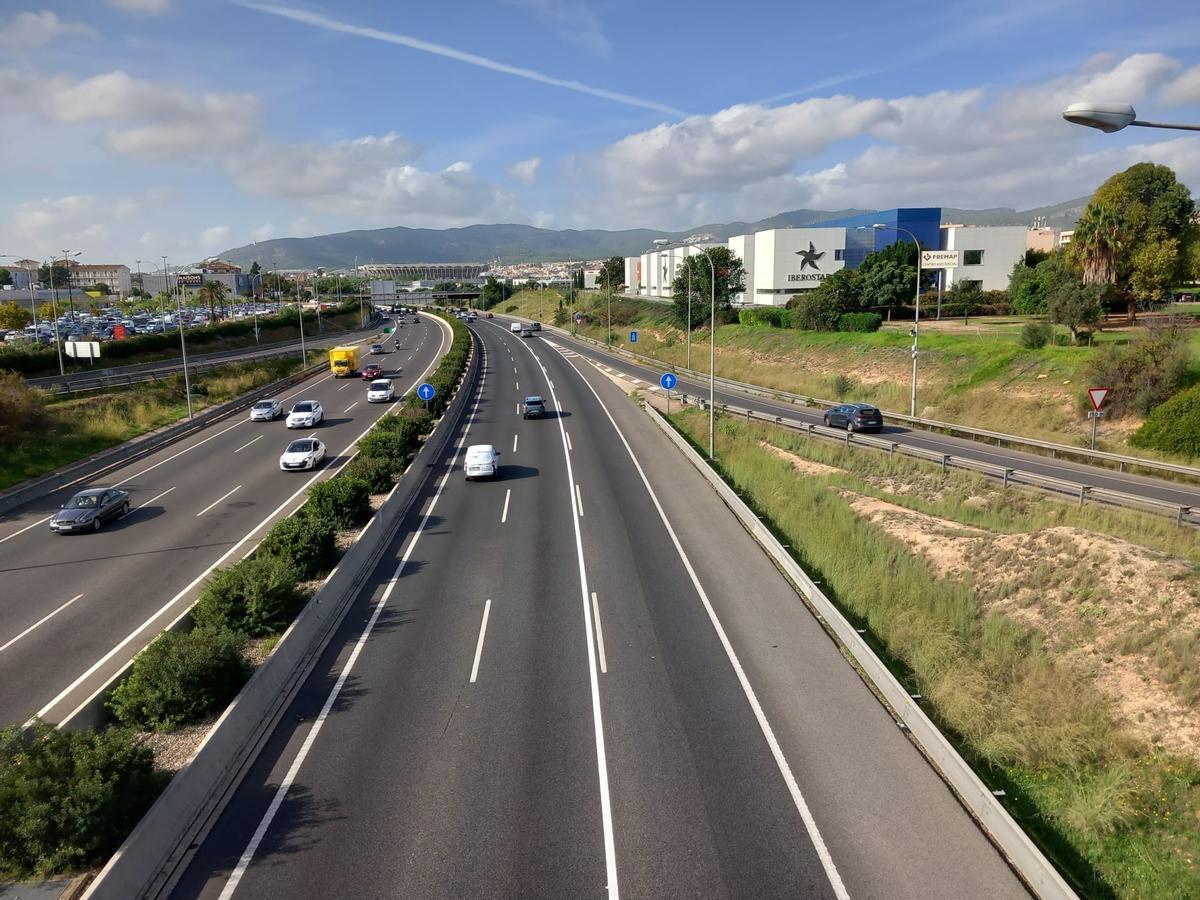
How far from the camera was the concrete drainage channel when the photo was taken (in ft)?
29.6

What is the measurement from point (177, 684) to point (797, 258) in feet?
284

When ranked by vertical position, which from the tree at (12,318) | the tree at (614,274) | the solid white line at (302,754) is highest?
the tree at (614,274)

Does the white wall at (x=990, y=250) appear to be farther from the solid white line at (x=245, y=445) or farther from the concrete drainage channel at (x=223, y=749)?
the concrete drainage channel at (x=223, y=749)

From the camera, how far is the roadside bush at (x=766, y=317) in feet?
242

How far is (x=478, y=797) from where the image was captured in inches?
427

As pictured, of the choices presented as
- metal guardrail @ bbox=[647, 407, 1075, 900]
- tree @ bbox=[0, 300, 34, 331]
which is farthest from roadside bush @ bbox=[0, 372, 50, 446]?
tree @ bbox=[0, 300, 34, 331]

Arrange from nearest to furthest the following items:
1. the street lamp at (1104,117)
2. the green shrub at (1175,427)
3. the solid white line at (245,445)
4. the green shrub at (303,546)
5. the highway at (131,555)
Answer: the street lamp at (1104,117)
the highway at (131,555)
the green shrub at (303,546)
the green shrub at (1175,427)
the solid white line at (245,445)

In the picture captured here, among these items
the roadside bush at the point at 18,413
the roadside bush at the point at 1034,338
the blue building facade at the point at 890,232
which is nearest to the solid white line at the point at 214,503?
the roadside bush at the point at 18,413

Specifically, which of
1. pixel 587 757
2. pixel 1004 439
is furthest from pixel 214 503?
pixel 1004 439

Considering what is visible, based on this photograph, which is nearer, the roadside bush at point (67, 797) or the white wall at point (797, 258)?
the roadside bush at point (67, 797)

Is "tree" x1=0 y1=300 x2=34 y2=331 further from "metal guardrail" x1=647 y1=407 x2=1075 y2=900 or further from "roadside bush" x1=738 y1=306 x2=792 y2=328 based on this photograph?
"metal guardrail" x1=647 y1=407 x2=1075 y2=900

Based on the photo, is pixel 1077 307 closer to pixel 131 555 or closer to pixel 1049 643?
pixel 1049 643

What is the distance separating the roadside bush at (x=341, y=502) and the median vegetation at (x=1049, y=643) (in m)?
13.4

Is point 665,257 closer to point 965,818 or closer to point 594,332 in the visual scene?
point 594,332
